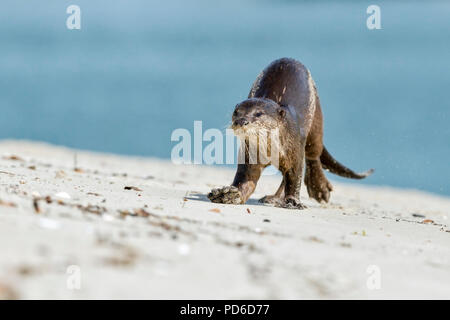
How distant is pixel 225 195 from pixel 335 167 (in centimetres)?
289

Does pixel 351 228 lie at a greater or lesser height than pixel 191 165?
greater

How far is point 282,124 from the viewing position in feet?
19.9

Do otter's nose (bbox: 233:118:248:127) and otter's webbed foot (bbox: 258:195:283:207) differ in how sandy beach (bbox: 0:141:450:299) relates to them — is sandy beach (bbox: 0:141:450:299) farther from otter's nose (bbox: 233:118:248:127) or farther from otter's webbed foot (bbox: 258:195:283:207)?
otter's webbed foot (bbox: 258:195:283:207)

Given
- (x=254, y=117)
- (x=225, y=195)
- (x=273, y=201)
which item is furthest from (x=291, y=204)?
(x=254, y=117)

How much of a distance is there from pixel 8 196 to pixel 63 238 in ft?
4.01

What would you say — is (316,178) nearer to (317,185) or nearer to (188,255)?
(317,185)

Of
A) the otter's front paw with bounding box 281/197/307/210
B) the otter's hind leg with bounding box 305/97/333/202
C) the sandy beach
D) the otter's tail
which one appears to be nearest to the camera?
the sandy beach

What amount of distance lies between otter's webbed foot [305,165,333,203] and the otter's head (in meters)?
1.81

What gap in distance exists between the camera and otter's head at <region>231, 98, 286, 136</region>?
223 inches

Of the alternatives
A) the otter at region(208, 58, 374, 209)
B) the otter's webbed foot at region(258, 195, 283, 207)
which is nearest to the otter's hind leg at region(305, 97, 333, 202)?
the otter at region(208, 58, 374, 209)
